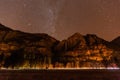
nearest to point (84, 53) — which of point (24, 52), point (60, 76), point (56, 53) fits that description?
point (56, 53)

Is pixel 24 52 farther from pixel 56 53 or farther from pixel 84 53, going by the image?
pixel 84 53

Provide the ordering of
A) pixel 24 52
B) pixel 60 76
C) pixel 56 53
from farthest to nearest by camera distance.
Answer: pixel 56 53 < pixel 24 52 < pixel 60 76

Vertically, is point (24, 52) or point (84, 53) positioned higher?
point (24, 52)

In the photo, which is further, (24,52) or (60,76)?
(24,52)

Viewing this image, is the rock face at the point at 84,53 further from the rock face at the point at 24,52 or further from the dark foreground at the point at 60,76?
the dark foreground at the point at 60,76

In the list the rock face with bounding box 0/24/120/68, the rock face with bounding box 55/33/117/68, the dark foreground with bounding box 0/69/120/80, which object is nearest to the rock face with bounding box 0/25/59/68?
the rock face with bounding box 0/24/120/68

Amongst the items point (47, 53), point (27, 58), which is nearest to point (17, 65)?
point (27, 58)

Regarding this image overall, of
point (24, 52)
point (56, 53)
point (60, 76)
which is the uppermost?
point (24, 52)

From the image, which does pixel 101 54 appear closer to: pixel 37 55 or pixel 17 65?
pixel 37 55
